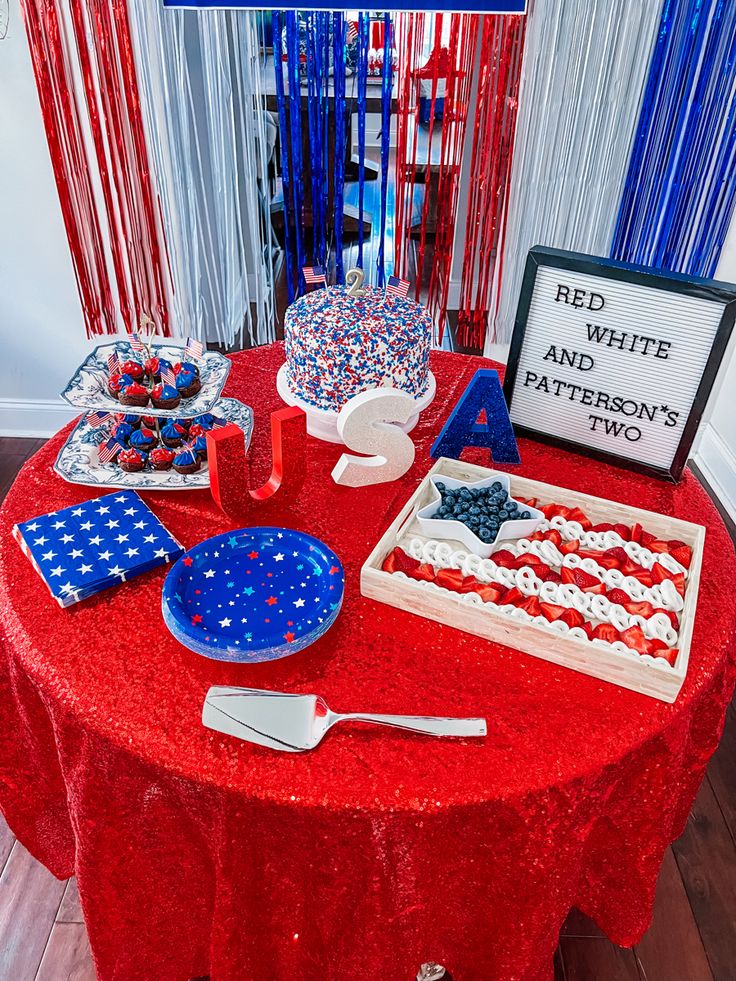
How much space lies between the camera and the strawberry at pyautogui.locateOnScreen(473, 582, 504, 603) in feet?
3.32

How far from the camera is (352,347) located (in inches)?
50.5

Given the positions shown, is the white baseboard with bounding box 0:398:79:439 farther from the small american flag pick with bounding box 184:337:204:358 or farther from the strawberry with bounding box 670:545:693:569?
the strawberry with bounding box 670:545:693:569

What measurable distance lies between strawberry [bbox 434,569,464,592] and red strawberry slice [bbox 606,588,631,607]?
0.20 meters

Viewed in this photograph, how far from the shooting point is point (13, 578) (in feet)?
3.54

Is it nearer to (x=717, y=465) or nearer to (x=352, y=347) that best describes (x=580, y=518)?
(x=352, y=347)

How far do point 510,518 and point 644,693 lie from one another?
12.8 inches

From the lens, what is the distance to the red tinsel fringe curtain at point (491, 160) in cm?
255

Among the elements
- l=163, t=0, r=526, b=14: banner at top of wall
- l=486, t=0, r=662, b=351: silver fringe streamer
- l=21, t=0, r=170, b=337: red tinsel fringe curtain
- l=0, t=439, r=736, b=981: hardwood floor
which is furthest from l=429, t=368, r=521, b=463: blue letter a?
l=21, t=0, r=170, b=337: red tinsel fringe curtain

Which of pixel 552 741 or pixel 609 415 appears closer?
pixel 552 741

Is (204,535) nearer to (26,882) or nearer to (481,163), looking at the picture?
(26,882)

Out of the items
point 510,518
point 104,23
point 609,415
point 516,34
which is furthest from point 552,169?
point 510,518

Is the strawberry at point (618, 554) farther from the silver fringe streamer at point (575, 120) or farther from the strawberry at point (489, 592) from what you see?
the silver fringe streamer at point (575, 120)

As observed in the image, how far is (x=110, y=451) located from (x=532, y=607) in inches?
30.0

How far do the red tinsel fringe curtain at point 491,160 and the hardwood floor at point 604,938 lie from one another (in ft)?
6.99
